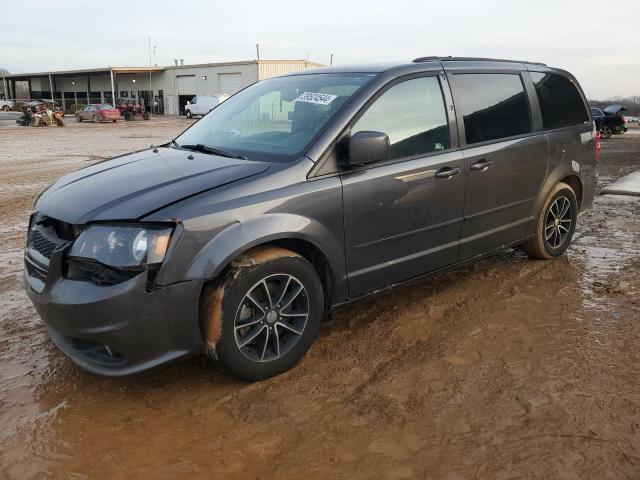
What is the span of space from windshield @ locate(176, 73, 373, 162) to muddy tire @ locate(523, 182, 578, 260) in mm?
2276

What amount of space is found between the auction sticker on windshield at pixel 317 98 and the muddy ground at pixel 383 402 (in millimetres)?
1546

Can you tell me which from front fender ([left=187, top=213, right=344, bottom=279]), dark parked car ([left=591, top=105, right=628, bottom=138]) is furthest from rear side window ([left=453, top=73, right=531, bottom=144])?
dark parked car ([left=591, top=105, right=628, bottom=138])

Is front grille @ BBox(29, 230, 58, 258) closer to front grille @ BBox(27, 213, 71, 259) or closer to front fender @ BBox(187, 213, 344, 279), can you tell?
front grille @ BBox(27, 213, 71, 259)

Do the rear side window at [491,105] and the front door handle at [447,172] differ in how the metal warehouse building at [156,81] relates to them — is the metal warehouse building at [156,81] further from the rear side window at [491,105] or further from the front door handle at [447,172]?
the front door handle at [447,172]

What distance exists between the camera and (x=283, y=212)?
9.83 feet

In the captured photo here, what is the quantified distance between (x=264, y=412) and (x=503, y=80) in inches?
128

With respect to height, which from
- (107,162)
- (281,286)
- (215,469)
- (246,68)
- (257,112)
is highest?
(246,68)

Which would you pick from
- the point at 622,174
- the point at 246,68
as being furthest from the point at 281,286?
the point at 246,68

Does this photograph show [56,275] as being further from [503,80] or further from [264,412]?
[503,80]

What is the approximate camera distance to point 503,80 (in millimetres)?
4410

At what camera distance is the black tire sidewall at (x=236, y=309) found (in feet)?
9.32

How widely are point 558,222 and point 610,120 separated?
23.5m

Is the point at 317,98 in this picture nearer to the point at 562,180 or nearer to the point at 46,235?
the point at 46,235

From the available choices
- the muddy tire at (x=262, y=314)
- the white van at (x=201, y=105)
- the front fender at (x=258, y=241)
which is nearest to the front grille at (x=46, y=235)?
the front fender at (x=258, y=241)
